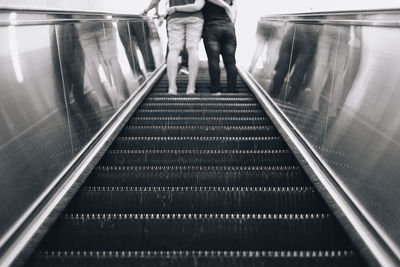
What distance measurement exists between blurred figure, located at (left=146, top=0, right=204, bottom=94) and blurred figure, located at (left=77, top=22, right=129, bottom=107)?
1.06 metres

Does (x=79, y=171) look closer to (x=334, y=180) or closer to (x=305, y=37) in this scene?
(x=334, y=180)

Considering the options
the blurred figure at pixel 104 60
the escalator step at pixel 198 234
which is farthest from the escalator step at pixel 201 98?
the escalator step at pixel 198 234

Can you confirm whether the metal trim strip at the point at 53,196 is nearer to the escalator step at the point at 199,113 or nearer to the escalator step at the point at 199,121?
the escalator step at the point at 199,121

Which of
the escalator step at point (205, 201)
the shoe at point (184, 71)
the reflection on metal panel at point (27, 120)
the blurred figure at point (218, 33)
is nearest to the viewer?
the reflection on metal panel at point (27, 120)

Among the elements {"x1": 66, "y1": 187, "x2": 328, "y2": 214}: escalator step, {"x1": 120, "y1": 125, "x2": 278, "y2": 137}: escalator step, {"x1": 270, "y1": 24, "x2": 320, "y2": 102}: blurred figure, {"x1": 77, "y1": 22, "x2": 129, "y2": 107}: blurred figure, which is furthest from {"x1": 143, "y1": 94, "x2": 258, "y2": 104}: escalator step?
{"x1": 66, "y1": 187, "x2": 328, "y2": 214}: escalator step

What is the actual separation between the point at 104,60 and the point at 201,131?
110 centimetres

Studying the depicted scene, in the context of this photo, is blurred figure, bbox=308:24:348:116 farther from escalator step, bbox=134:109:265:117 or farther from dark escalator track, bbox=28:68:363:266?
escalator step, bbox=134:109:265:117

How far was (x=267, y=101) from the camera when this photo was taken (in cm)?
467

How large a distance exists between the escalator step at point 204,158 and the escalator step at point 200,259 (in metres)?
1.35

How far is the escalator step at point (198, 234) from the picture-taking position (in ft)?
6.52

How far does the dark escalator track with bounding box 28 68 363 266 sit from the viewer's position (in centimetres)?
174

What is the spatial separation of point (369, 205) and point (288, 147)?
1.35m

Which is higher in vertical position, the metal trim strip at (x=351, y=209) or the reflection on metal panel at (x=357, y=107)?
the reflection on metal panel at (x=357, y=107)

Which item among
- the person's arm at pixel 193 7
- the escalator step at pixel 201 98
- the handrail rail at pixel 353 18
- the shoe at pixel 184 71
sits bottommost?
the shoe at pixel 184 71
